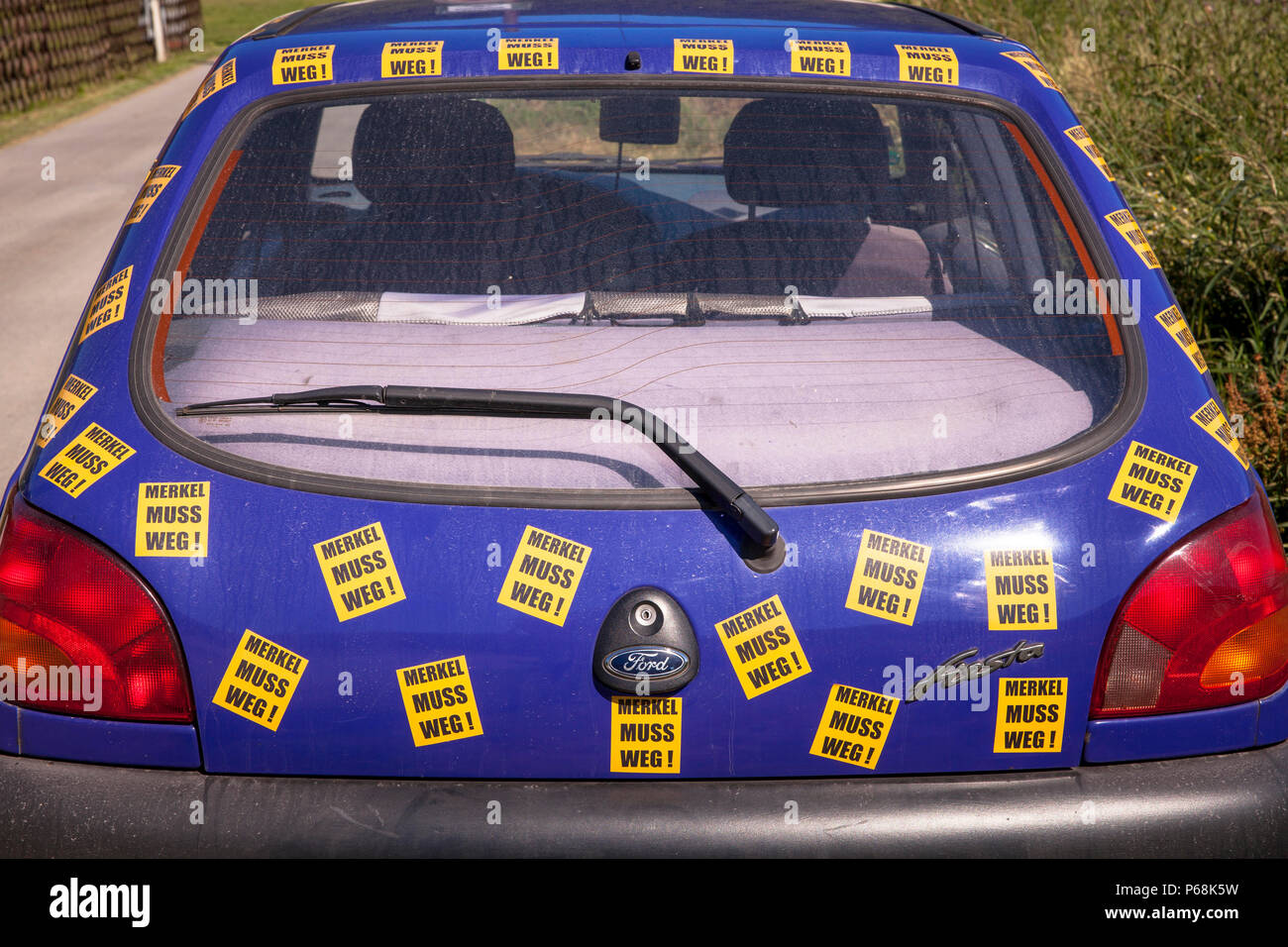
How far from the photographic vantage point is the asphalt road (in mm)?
6285

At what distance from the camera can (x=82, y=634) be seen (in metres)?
1.75

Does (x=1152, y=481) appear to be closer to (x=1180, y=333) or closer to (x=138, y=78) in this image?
(x=1180, y=333)

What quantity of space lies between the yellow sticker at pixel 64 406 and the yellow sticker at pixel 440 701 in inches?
29.3

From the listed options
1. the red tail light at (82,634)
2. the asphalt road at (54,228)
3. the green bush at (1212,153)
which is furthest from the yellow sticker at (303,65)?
the asphalt road at (54,228)

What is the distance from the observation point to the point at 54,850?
174cm

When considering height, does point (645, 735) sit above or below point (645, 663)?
below

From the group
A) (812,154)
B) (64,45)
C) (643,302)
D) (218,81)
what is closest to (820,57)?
(812,154)

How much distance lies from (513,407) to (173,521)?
53cm

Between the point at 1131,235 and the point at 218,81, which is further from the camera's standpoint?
the point at 218,81

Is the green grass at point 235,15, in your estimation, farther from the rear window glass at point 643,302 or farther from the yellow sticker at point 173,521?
the yellow sticker at point 173,521

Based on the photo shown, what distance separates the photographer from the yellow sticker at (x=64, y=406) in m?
1.93

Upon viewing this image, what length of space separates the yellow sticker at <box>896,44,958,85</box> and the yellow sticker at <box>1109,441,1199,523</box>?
0.82 metres

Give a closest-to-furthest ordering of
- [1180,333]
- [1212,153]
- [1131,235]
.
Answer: [1180,333] → [1131,235] → [1212,153]

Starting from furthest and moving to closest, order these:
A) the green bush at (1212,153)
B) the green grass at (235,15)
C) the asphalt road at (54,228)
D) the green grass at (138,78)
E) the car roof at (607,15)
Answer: the green grass at (235,15) < the green grass at (138,78) < the asphalt road at (54,228) < the green bush at (1212,153) < the car roof at (607,15)
